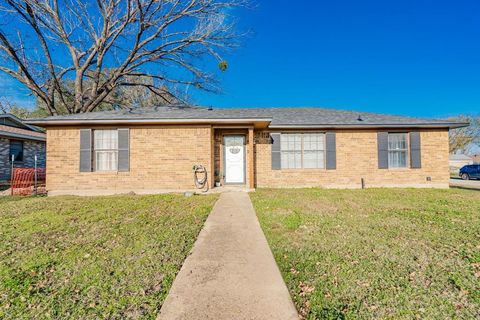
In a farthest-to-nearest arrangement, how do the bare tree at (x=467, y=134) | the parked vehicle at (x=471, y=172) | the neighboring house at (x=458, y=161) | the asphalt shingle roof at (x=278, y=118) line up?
the neighboring house at (x=458, y=161) → the bare tree at (x=467, y=134) → the parked vehicle at (x=471, y=172) → the asphalt shingle roof at (x=278, y=118)

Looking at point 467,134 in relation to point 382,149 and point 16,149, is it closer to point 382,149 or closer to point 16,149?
point 382,149

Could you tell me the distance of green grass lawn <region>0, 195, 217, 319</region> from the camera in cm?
225

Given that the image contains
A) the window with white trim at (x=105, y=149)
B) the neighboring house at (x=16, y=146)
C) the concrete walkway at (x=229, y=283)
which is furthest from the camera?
the neighboring house at (x=16, y=146)

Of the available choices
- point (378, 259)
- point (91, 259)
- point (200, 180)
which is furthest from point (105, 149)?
point (378, 259)

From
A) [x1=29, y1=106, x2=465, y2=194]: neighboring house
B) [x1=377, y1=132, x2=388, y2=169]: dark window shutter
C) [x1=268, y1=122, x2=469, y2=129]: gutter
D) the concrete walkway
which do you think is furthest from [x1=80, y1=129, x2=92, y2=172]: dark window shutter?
[x1=377, y1=132, x2=388, y2=169]: dark window shutter

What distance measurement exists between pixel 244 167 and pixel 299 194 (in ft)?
8.60

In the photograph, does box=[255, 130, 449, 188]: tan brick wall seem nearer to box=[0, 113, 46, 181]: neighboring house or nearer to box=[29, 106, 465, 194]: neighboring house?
box=[29, 106, 465, 194]: neighboring house

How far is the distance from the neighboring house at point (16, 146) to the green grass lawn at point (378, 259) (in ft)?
50.6

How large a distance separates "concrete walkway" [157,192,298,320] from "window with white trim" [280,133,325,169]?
19.7 feet

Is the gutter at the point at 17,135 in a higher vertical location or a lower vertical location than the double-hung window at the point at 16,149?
higher

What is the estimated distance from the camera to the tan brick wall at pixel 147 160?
8750 millimetres

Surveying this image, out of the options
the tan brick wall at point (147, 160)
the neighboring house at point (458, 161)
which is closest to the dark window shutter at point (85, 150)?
the tan brick wall at point (147, 160)

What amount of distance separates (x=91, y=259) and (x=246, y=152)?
7.09m

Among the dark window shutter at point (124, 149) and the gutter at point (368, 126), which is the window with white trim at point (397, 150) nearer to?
the gutter at point (368, 126)
